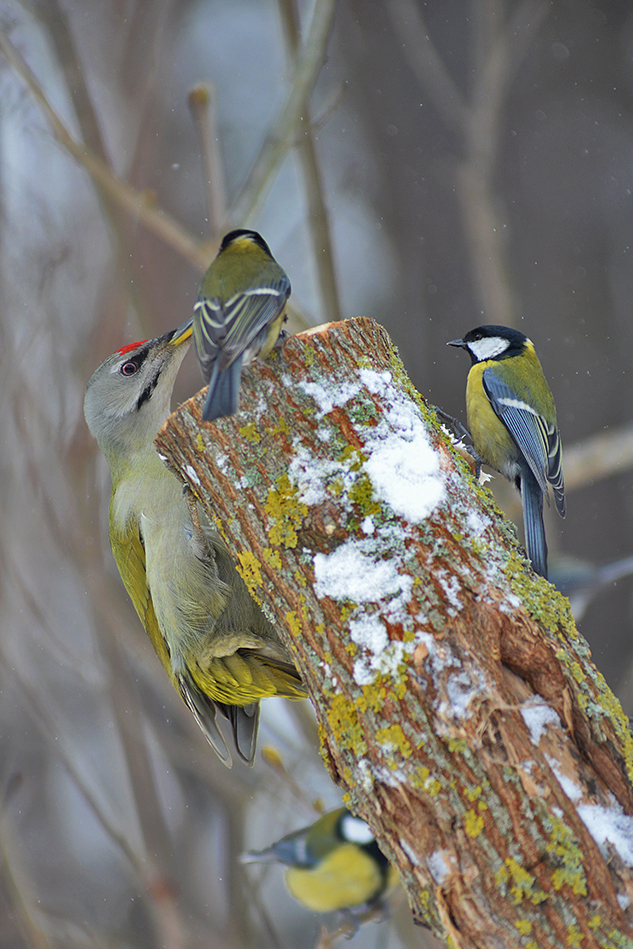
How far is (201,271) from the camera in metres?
3.26

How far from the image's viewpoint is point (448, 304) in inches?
140

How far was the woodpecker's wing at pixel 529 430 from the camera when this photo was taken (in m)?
1.77

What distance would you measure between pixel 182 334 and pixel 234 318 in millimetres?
547

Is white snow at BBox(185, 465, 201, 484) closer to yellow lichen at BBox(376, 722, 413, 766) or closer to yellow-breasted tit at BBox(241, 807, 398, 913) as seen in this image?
yellow lichen at BBox(376, 722, 413, 766)

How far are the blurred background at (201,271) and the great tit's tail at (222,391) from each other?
77.1 inches

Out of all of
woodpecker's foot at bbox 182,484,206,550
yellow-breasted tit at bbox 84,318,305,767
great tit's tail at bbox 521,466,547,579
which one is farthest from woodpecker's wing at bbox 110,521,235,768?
great tit's tail at bbox 521,466,547,579

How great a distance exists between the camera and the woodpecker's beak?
5.48 feet

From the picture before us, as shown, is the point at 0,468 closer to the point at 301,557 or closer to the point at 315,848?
the point at 315,848

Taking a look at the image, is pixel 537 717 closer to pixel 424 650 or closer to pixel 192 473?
pixel 424 650

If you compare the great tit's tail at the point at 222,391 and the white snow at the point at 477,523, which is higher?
the great tit's tail at the point at 222,391

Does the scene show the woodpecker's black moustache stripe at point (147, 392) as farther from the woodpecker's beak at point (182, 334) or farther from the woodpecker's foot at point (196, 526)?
the woodpecker's foot at point (196, 526)

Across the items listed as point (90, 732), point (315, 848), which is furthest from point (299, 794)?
point (90, 732)

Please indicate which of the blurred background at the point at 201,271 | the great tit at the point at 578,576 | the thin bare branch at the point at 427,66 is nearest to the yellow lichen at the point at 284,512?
the great tit at the point at 578,576

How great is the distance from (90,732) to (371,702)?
3018 millimetres
